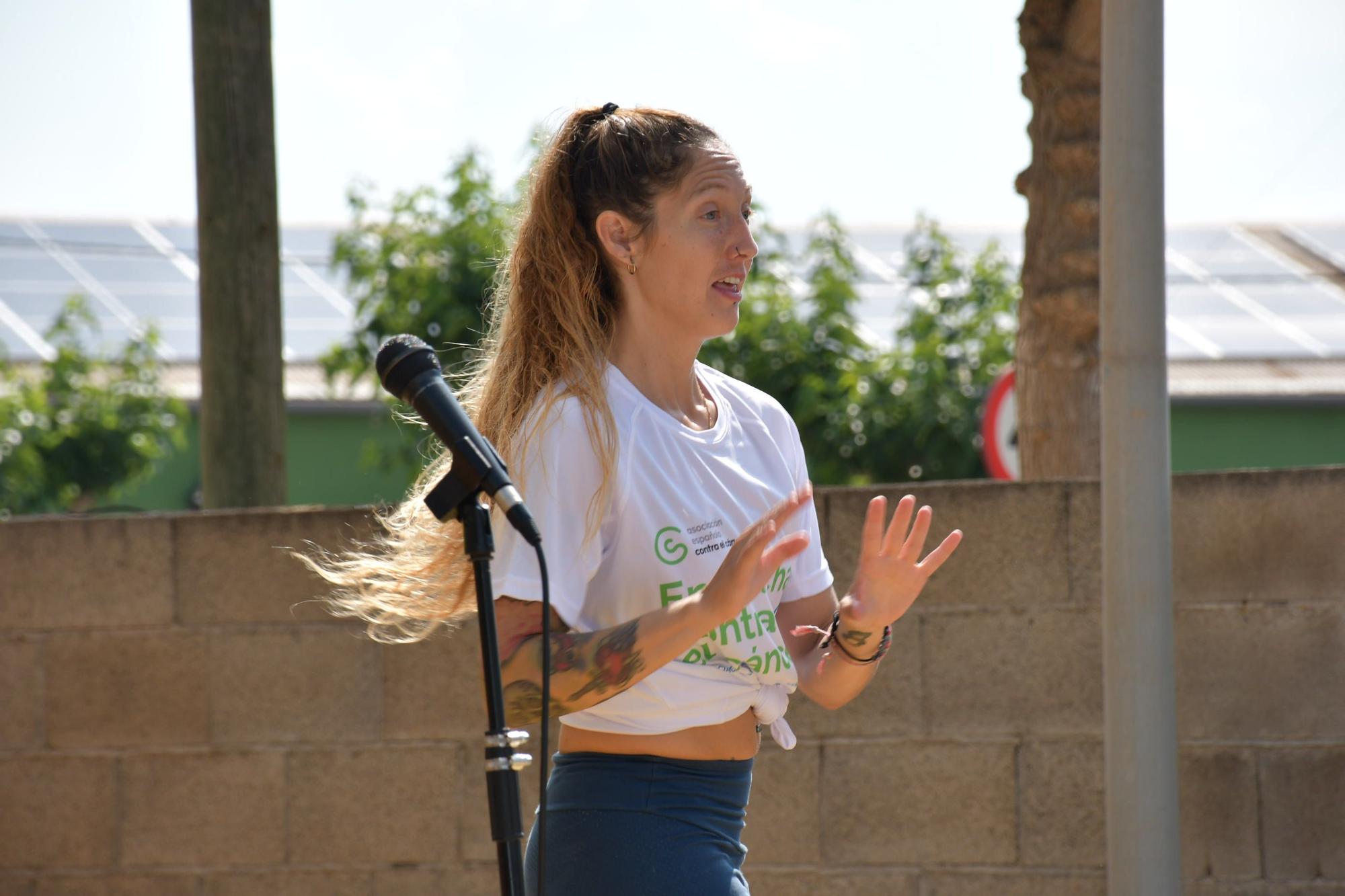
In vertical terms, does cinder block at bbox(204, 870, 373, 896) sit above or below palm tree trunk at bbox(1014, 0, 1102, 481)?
below

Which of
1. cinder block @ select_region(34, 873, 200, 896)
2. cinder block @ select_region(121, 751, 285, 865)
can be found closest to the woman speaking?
cinder block @ select_region(121, 751, 285, 865)

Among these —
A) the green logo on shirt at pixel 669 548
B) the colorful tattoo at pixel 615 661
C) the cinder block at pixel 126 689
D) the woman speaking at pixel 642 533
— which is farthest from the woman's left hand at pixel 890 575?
the cinder block at pixel 126 689

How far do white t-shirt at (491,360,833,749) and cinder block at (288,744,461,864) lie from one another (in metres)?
2.09

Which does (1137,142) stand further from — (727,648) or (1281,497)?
(727,648)

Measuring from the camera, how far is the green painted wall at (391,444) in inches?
602

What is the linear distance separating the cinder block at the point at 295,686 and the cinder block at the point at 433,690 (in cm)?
4

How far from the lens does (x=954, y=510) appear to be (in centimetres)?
395

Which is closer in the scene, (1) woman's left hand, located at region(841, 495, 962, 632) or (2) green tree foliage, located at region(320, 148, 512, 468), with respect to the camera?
(1) woman's left hand, located at region(841, 495, 962, 632)

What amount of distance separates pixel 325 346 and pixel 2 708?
1154cm

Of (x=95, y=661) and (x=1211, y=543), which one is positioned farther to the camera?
(x=95, y=661)

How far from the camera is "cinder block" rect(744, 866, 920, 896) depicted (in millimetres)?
3957

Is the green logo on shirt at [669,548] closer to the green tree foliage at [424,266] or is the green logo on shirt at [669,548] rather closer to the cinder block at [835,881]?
the cinder block at [835,881]

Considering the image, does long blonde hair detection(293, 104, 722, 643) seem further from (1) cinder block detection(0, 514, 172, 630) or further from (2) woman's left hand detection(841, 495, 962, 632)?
(1) cinder block detection(0, 514, 172, 630)

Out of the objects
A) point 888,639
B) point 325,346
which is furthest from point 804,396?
point 888,639
